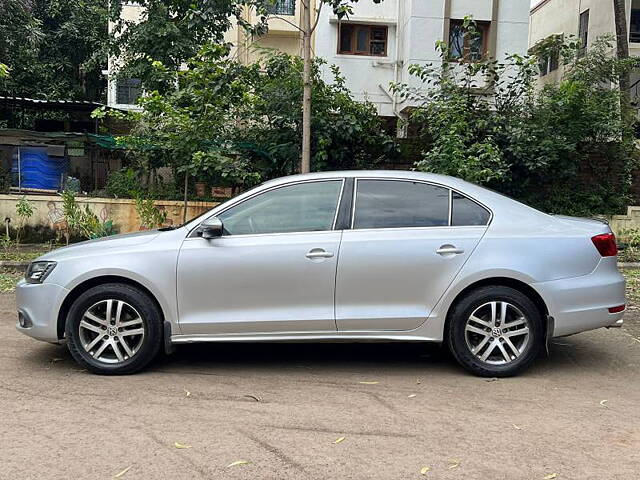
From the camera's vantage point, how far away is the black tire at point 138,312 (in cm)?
497

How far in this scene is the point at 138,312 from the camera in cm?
498

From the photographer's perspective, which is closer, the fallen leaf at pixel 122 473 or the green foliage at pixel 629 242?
the fallen leaf at pixel 122 473

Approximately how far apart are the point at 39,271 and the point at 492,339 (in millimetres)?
3748

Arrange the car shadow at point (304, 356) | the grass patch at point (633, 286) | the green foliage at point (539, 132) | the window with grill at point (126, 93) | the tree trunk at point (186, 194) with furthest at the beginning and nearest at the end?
the window with grill at point (126, 93) < the tree trunk at point (186, 194) < the green foliage at point (539, 132) < the grass patch at point (633, 286) < the car shadow at point (304, 356)

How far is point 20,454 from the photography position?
3.58 meters

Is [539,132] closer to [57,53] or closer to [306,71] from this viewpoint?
[306,71]

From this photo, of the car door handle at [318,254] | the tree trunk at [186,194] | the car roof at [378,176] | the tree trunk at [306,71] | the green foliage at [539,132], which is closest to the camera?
the car door handle at [318,254]

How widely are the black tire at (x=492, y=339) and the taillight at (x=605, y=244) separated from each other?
0.73 meters

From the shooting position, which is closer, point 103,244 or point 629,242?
point 103,244

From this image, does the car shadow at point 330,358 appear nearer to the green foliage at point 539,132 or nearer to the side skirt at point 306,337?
the side skirt at point 306,337

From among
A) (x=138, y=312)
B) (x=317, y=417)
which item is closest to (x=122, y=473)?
(x=317, y=417)

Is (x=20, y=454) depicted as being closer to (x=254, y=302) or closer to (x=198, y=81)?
(x=254, y=302)

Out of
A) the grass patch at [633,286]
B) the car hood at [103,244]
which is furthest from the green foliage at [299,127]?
the car hood at [103,244]

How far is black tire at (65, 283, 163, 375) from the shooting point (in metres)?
4.97
